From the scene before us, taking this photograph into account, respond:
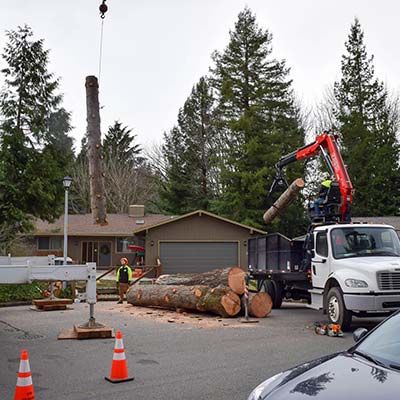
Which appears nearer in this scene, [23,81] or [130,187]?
[23,81]

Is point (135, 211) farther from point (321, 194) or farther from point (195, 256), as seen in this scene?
point (321, 194)

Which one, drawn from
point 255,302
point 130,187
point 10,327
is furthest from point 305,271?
point 130,187

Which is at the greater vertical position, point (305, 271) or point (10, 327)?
point (305, 271)

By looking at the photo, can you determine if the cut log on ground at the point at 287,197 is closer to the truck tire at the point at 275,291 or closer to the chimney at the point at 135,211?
the truck tire at the point at 275,291

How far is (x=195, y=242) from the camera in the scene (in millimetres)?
34938

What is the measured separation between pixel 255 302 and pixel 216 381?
779cm

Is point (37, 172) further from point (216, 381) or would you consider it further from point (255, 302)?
point (216, 381)

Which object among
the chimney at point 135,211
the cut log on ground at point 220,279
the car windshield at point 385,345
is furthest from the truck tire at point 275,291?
the chimney at point 135,211

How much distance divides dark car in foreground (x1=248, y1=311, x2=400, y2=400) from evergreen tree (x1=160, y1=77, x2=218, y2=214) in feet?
133

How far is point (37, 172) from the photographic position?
2727cm

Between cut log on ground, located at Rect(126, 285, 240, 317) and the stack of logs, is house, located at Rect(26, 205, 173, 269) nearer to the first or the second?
cut log on ground, located at Rect(126, 285, 240, 317)

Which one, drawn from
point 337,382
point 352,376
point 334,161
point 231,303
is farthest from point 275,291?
point 337,382

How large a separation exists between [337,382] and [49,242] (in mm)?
38968

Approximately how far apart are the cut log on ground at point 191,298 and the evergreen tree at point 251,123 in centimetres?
2307
